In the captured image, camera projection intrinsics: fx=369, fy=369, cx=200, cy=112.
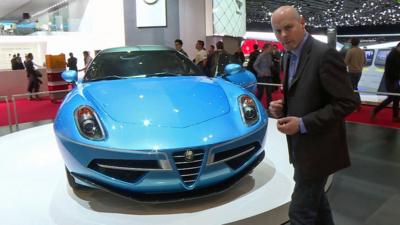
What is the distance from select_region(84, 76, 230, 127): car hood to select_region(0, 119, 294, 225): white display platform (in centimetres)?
60

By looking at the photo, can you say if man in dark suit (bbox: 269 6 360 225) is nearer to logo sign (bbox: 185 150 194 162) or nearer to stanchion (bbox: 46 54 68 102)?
logo sign (bbox: 185 150 194 162)

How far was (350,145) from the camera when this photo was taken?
4383mm

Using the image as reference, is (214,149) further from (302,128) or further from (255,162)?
(302,128)

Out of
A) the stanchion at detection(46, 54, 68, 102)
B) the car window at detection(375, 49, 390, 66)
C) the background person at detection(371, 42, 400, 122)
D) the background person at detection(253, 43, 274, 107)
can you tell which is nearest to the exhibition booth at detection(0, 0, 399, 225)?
the background person at detection(371, 42, 400, 122)

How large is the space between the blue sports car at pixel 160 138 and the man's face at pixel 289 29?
0.86m

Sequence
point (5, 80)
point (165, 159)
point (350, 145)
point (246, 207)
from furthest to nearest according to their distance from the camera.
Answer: point (5, 80) < point (350, 145) < point (246, 207) < point (165, 159)

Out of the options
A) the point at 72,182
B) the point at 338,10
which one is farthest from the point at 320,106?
the point at 338,10

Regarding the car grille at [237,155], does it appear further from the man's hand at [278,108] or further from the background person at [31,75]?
the background person at [31,75]

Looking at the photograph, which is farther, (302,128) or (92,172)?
(92,172)

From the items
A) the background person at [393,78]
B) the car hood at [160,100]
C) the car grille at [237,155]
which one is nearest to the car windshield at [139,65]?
the car hood at [160,100]

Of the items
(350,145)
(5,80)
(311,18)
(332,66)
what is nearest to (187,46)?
(5,80)

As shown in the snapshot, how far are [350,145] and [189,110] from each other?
2617mm

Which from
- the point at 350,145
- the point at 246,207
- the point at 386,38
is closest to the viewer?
the point at 246,207

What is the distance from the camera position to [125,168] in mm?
2252
